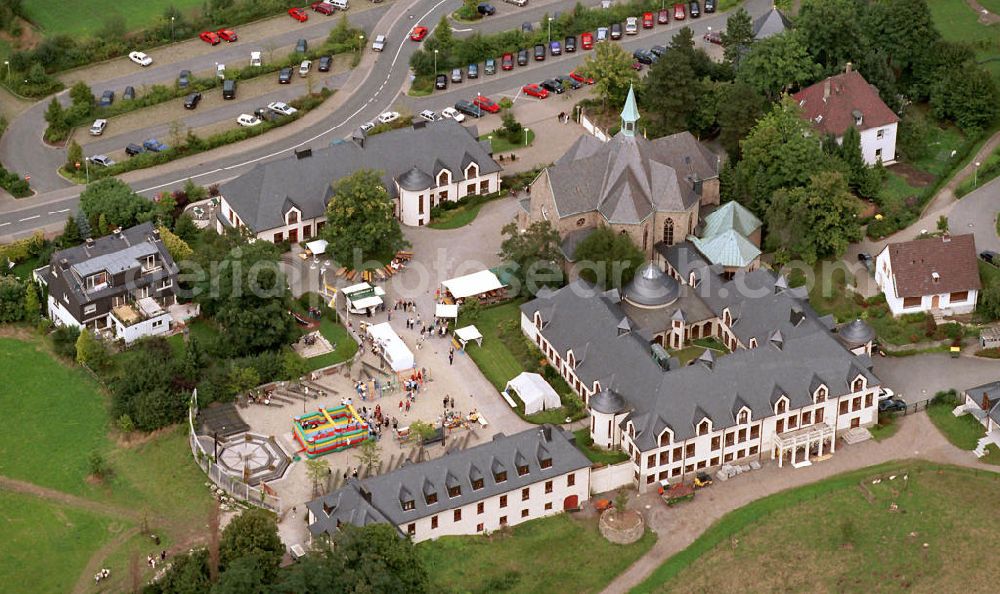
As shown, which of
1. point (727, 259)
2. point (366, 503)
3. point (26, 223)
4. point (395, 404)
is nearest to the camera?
point (366, 503)

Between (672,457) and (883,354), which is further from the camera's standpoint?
(883,354)

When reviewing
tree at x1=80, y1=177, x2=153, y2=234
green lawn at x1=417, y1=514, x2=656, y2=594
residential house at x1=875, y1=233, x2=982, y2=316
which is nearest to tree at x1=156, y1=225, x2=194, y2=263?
tree at x1=80, y1=177, x2=153, y2=234

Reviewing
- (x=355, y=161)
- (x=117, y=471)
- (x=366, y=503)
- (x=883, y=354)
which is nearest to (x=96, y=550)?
(x=117, y=471)

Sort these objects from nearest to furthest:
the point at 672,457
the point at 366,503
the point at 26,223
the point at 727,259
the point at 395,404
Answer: the point at 366,503 < the point at 672,457 < the point at 395,404 < the point at 727,259 < the point at 26,223

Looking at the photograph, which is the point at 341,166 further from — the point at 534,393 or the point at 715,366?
the point at 715,366

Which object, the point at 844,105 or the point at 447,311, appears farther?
the point at 844,105

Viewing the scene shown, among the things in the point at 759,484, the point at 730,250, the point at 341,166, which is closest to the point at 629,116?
the point at 730,250

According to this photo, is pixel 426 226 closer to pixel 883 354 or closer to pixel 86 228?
pixel 86 228
